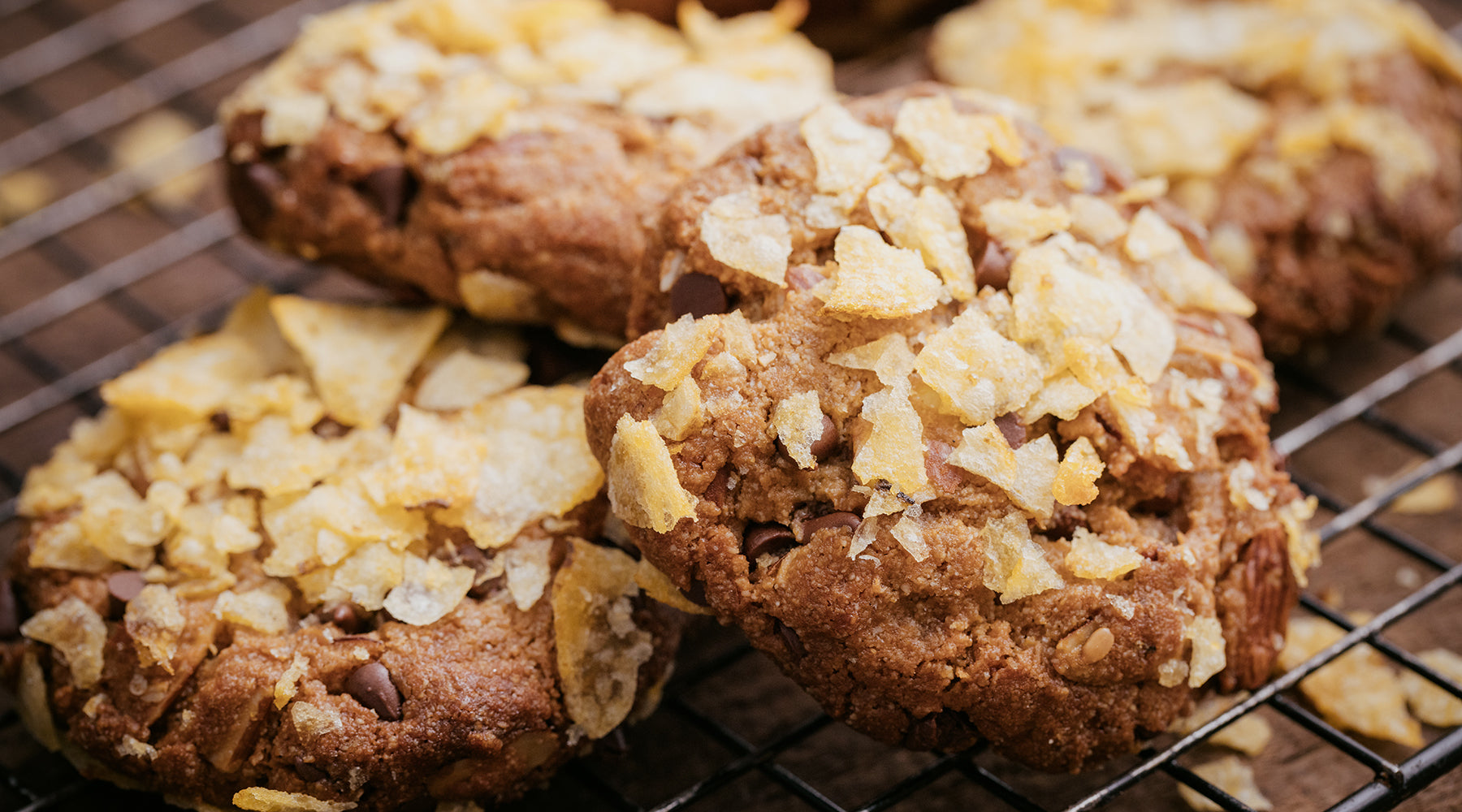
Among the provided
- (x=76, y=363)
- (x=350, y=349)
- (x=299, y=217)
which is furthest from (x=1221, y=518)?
(x=76, y=363)

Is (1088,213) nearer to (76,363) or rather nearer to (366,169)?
(366,169)

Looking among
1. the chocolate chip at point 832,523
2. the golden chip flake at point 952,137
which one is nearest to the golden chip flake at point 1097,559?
the chocolate chip at point 832,523

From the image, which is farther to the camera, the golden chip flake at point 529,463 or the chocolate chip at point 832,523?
the golden chip flake at point 529,463

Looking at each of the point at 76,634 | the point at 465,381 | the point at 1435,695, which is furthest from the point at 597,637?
the point at 1435,695

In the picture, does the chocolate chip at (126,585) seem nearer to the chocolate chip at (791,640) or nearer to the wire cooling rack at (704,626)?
the wire cooling rack at (704,626)

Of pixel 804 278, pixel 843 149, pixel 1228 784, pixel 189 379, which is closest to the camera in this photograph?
pixel 804 278

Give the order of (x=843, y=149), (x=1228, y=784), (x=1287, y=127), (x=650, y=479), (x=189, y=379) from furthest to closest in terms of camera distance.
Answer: (x=1287, y=127) < (x=189, y=379) < (x=1228, y=784) < (x=843, y=149) < (x=650, y=479)

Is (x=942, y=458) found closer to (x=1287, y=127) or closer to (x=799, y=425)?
(x=799, y=425)
